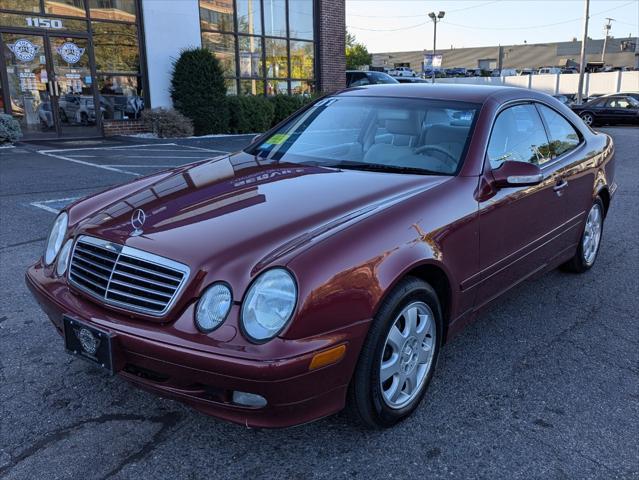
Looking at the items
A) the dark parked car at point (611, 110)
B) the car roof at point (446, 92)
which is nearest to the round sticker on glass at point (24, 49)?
the car roof at point (446, 92)

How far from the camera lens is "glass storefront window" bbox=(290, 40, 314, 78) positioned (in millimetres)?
17984

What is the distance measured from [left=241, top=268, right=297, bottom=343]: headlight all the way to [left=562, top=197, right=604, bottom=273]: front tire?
3254 mm

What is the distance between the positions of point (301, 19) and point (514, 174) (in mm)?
16169

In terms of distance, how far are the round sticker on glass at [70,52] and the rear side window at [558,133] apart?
12195 mm

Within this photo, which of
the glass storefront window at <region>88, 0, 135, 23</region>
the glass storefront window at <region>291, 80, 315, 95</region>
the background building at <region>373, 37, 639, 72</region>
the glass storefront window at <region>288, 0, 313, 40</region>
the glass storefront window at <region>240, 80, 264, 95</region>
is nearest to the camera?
the glass storefront window at <region>88, 0, 135, 23</region>

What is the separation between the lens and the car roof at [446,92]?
3578 mm

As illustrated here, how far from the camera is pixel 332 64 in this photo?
18969 mm

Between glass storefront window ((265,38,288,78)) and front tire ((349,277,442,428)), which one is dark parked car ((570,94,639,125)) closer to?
glass storefront window ((265,38,288,78))

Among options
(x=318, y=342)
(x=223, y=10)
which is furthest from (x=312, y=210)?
(x=223, y=10)

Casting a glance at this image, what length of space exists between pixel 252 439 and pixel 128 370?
0.64m

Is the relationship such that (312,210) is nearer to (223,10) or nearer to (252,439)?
(252,439)

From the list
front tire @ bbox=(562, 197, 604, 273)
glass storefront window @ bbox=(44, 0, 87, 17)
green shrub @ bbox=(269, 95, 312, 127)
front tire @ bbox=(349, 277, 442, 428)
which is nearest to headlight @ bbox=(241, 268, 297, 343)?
front tire @ bbox=(349, 277, 442, 428)

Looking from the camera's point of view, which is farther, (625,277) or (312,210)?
(625,277)

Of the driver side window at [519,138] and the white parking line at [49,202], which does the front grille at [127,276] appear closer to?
the driver side window at [519,138]
